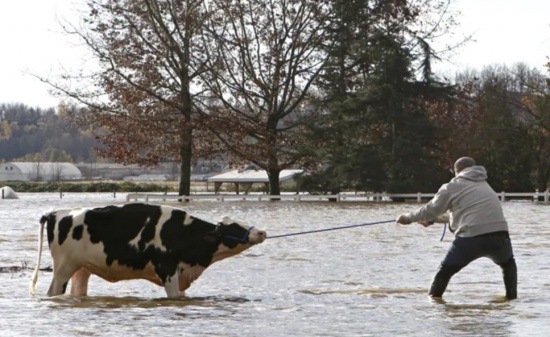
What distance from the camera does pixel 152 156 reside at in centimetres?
6119

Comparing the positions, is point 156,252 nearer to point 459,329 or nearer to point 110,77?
point 459,329

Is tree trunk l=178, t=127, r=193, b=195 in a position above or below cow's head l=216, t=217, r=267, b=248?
above

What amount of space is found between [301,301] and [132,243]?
2.01 m

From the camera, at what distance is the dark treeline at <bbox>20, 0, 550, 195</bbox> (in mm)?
60062

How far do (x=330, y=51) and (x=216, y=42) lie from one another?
6.59m

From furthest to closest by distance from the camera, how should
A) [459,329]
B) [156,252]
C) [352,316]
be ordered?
[156,252] < [352,316] < [459,329]

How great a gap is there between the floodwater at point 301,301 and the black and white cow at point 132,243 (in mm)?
324

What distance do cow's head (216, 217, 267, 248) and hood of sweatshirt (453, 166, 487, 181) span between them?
7.27 ft

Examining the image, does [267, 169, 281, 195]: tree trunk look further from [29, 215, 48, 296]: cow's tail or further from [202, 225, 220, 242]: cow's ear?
[202, 225, 220, 242]: cow's ear

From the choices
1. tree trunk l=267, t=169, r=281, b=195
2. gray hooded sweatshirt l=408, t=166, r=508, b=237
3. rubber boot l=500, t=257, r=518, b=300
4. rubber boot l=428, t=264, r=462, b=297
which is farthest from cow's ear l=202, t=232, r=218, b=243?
tree trunk l=267, t=169, r=281, b=195

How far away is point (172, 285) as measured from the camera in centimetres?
1183

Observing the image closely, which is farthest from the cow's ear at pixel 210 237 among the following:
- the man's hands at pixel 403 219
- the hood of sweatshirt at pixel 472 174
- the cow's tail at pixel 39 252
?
the hood of sweatshirt at pixel 472 174

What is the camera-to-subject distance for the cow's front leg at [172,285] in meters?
11.8

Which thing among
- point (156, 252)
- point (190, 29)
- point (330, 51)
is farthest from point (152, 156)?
point (156, 252)
